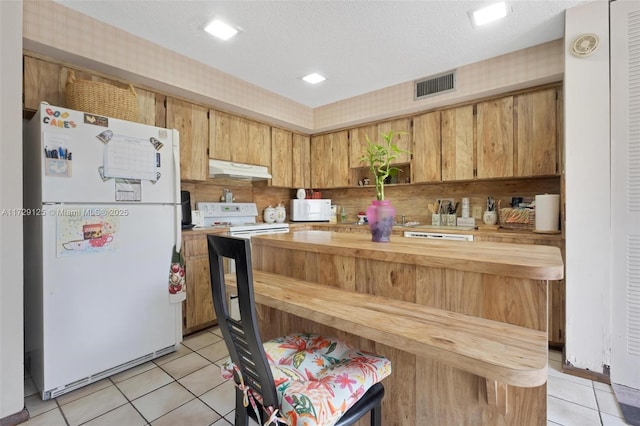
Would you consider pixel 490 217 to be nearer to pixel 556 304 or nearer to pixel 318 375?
pixel 556 304

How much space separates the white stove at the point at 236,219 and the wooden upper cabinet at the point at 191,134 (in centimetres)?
47

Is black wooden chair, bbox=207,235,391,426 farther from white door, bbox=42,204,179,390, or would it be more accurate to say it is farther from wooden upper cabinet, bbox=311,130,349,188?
wooden upper cabinet, bbox=311,130,349,188

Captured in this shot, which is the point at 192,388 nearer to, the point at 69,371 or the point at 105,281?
the point at 69,371

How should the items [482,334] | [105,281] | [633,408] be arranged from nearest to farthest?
[482,334]
[633,408]
[105,281]

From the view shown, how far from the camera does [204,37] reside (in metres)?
2.42

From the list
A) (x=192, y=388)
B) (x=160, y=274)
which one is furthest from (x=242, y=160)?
(x=192, y=388)

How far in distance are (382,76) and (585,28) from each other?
1.63 metres

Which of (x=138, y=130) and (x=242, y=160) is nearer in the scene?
(x=138, y=130)

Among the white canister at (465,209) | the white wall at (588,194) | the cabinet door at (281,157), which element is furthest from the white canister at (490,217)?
the cabinet door at (281,157)

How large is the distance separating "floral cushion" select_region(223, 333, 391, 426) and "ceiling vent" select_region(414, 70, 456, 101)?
9.32ft

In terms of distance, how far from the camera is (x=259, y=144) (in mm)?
3688

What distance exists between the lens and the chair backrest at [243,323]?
907mm

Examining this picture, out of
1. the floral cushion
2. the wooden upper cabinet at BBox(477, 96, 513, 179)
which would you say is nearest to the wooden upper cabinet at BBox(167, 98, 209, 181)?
the floral cushion

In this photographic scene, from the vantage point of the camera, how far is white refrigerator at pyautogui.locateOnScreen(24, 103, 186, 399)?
5.87ft
